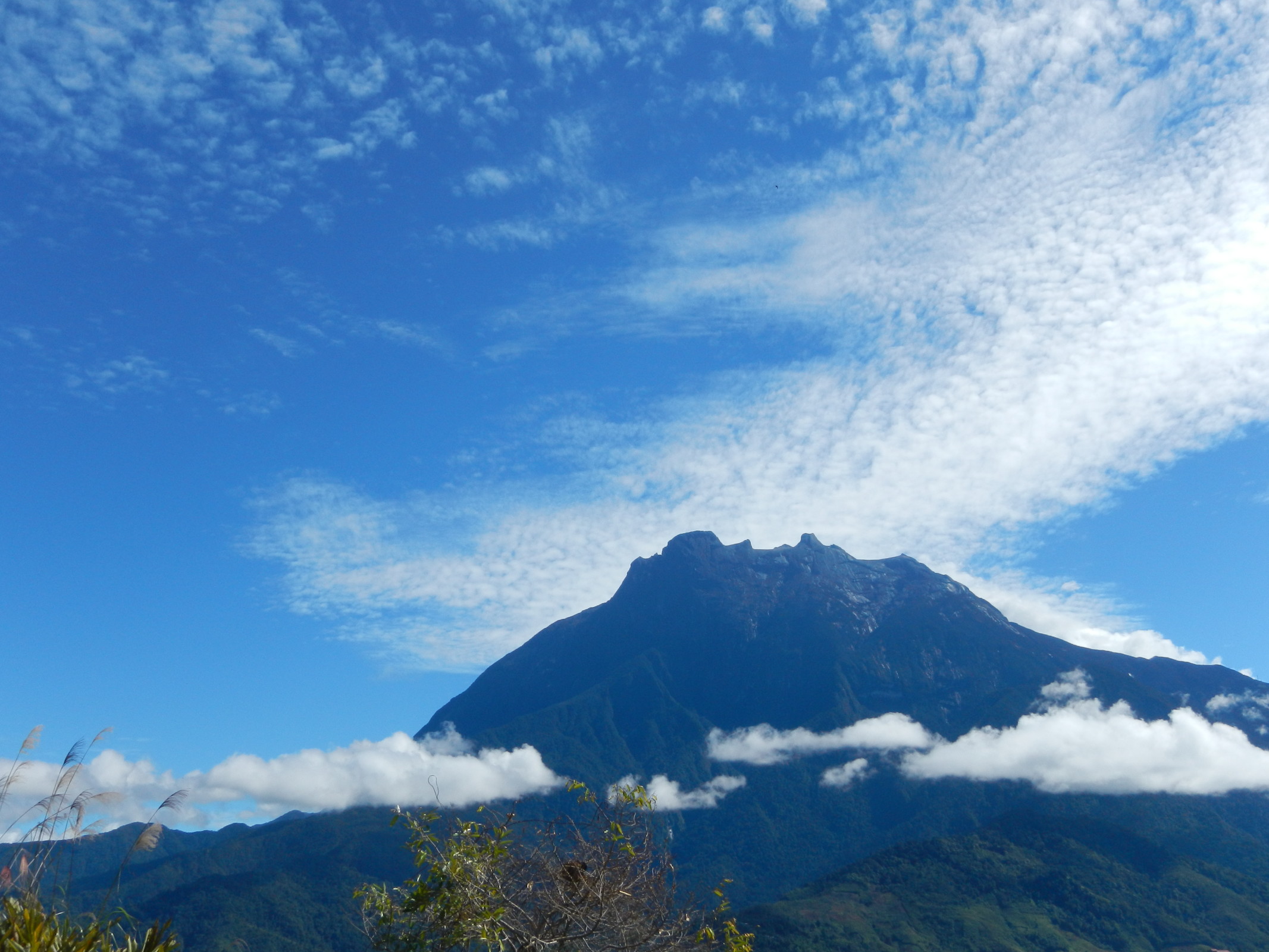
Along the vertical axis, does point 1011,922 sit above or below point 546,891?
below

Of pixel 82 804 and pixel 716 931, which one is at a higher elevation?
pixel 82 804

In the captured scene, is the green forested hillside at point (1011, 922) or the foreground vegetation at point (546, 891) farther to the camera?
the green forested hillside at point (1011, 922)

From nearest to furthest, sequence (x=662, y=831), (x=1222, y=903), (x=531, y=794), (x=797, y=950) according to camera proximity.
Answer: (x=531, y=794), (x=662, y=831), (x=797, y=950), (x=1222, y=903)

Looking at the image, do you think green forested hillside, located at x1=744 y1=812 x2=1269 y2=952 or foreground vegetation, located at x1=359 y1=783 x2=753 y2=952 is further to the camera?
green forested hillside, located at x1=744 y1=812 x2=1269 y2=952

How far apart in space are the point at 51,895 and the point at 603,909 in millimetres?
8584

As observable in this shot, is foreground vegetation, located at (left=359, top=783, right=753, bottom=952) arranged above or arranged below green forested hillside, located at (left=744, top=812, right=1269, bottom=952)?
above

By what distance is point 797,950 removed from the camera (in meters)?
164

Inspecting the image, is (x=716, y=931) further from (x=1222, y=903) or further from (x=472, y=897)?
(x=1222, y=903)

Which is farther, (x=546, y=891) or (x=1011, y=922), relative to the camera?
(x=1011, y=922)

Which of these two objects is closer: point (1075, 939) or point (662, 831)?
point (662, 831)

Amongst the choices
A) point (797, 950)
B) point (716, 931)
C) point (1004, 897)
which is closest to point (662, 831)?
point (716, 931)

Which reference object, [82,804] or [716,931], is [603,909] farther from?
[82,804]

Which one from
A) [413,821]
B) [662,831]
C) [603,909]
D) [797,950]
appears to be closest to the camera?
[603,909]

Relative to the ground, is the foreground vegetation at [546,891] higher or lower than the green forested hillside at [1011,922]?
higher
